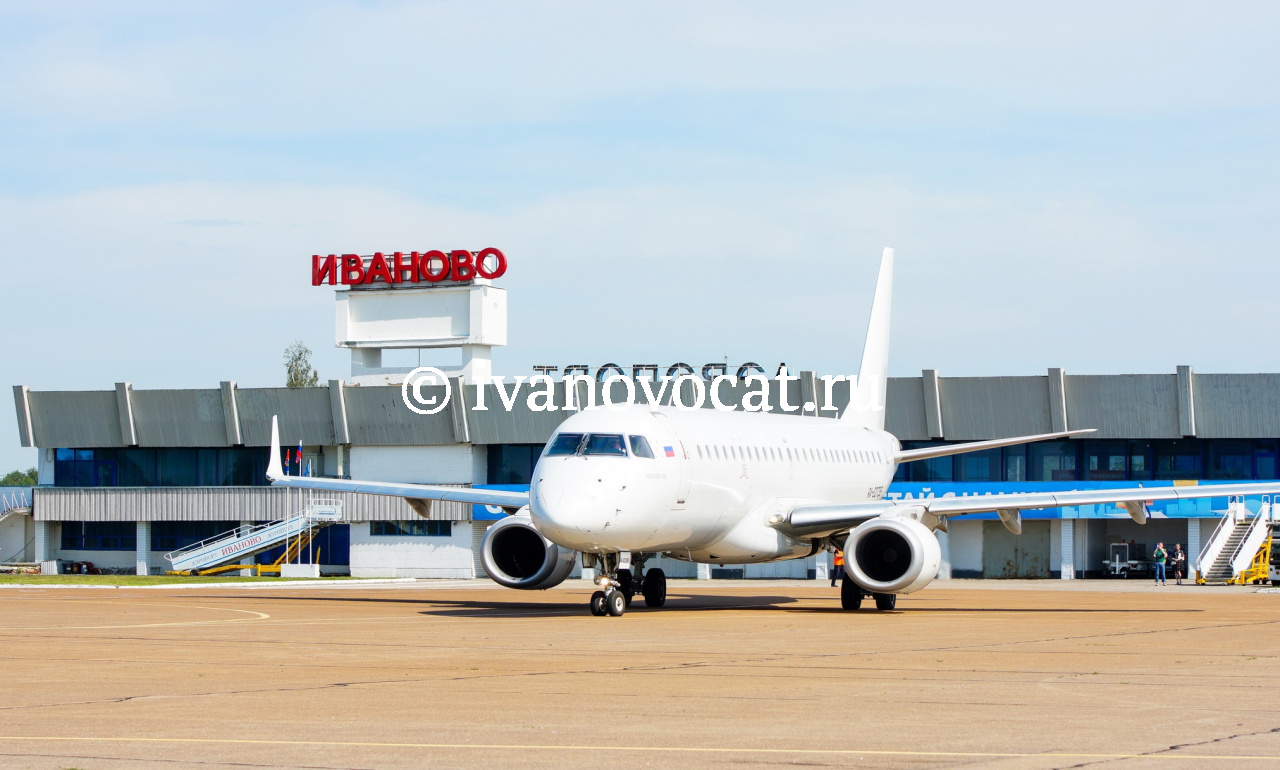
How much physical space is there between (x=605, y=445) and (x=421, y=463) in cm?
4122

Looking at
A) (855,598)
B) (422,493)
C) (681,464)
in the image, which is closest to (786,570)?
(422,493)

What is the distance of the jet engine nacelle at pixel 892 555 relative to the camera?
29.8 m

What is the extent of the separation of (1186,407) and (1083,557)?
23.2ft

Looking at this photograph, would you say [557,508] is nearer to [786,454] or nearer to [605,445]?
[605,445]

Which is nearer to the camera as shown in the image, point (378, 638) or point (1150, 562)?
point (378, 638)

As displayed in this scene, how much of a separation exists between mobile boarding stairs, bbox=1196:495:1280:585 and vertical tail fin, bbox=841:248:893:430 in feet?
49.5

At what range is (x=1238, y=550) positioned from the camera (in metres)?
52.5

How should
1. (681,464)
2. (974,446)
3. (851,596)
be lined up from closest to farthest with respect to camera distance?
(681,464) < (851,596) < (974,446)

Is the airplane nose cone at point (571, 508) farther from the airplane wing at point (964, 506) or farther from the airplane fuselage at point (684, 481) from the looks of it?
the airplane wing at point (964, 506)

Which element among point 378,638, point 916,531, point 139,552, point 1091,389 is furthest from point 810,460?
point 139,552

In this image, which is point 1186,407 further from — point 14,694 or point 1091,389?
point 14,694

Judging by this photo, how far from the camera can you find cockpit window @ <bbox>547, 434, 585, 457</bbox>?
27750 mm

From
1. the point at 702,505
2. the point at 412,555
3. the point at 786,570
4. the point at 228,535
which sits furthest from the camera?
the point at 228,535

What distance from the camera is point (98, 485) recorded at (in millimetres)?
72938
